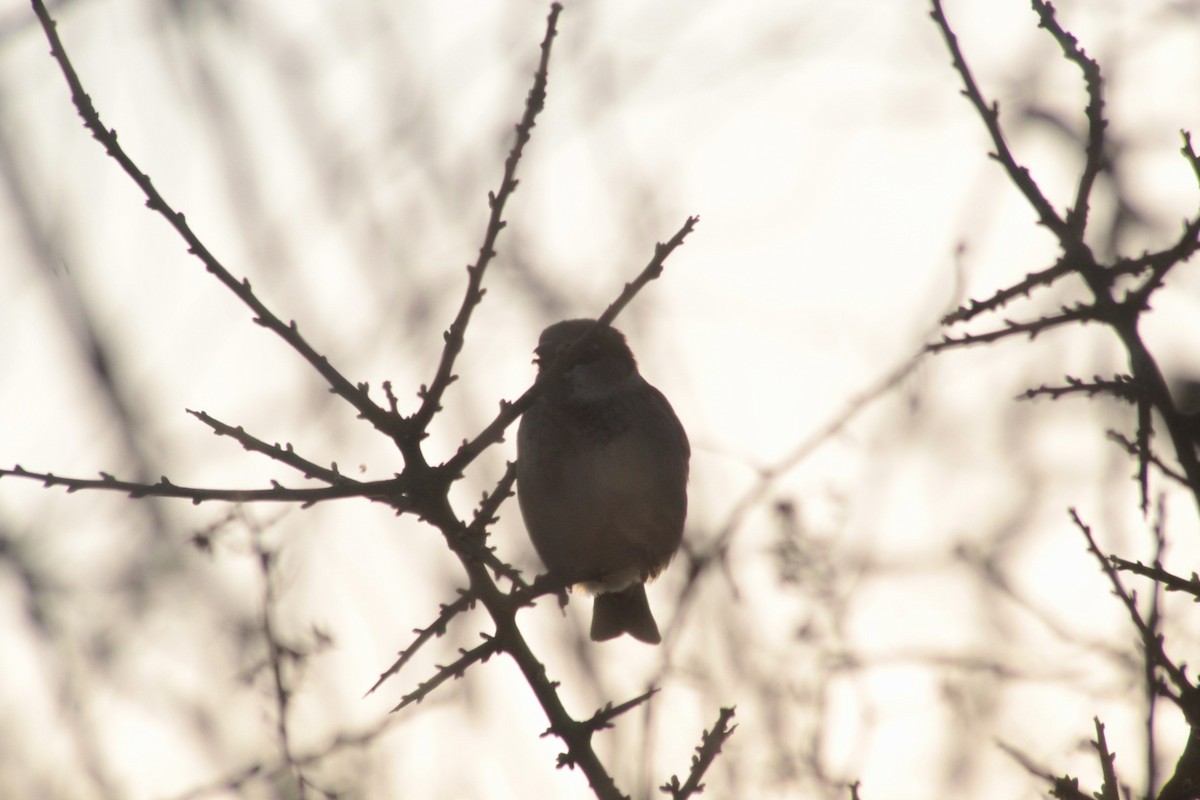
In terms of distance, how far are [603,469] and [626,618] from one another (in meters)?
0.76

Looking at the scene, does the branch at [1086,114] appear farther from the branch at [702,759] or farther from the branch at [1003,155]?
the branch at [702,759]

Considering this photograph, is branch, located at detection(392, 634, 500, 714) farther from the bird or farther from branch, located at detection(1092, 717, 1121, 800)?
the bird

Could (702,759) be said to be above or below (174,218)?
below

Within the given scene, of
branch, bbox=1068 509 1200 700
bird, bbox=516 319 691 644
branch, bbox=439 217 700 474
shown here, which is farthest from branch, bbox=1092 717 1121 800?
bird, bbox=516 319 691 644

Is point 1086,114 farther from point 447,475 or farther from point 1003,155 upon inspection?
point 447,475

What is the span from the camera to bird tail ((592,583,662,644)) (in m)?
4.77

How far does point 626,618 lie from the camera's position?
4777 millimetres

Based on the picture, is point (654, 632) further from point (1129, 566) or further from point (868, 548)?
point (1129, 566)

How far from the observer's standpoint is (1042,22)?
220 centimetres

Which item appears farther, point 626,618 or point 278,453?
point 626,618

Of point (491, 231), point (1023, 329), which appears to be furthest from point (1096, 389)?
point (491, 231)

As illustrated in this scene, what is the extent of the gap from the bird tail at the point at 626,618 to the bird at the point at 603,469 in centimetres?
19

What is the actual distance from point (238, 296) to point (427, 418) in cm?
37

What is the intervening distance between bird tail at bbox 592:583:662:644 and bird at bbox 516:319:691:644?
7.4 inches
